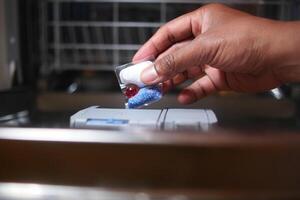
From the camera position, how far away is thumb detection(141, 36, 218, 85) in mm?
507

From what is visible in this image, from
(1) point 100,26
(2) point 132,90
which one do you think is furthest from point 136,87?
(1) point 100,26

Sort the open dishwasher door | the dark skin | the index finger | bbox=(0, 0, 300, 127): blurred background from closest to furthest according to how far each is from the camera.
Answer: the open dishwasher door
the dark skin
the index finger
bbox=(0, 0, 300, 127): blurred background

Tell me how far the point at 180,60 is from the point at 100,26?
0.49m

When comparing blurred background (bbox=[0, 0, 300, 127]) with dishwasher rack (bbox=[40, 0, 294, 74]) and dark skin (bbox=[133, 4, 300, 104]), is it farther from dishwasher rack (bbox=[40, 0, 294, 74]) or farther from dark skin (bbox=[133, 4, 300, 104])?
dark skin (bbox=[133, 4, 300, 104])

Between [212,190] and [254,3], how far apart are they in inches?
25.6

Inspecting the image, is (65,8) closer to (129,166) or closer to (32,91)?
(32,91)

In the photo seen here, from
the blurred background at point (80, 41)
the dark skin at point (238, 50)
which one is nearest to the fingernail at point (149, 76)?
the dark skin at point (238, 50)

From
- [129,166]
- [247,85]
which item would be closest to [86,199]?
[129,166]

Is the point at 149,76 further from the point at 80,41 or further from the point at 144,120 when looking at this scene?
the point at 80,41

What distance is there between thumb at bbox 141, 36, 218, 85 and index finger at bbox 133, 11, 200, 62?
0.14 meters

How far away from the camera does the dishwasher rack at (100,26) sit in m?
0.92

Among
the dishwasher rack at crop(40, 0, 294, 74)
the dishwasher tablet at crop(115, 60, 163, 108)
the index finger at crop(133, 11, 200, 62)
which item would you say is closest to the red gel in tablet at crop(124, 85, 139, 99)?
the dishwasher tablet at crop(115, 60, 163, 108)

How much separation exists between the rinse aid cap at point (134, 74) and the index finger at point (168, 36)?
0.39 ft

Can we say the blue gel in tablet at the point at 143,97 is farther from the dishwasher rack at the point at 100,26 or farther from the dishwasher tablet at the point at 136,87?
the dishwasher rack at the point at 100,26
